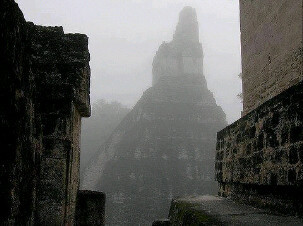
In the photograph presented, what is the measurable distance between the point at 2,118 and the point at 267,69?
14.3 feet

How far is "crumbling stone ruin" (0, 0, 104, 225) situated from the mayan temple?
31022 millimetres

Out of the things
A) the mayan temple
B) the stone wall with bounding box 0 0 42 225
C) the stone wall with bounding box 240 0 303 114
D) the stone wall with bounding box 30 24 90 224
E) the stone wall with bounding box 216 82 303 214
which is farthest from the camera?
the mayan temple

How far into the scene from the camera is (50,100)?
102 inches

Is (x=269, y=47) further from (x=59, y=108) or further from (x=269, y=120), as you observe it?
(x=59, y=108)

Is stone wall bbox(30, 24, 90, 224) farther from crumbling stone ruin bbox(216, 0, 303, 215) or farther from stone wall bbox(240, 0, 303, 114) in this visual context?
stone wall bbox(240, 0, 303, 114)

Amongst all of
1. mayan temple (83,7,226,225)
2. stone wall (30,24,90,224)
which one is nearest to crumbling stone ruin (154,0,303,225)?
stone wall (30,24,90,224)

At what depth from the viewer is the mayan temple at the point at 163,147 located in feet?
121

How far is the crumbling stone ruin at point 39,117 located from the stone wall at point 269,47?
2.63 m

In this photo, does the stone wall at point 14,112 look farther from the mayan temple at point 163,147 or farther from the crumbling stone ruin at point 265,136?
the mayan temple at point 163,147

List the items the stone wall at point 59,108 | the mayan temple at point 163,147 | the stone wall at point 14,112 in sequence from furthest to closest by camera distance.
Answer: the mayan temple at point 163,147 < the stone wall at point 59,108 < the stone wall at point 14,112

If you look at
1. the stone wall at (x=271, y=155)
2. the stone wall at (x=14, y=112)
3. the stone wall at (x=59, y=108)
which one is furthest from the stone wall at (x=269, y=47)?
the stone wall at (x=14, y=112)

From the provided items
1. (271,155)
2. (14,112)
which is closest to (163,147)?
(271,155)

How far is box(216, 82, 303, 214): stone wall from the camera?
9.36 ft

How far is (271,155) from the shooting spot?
3342 mm
